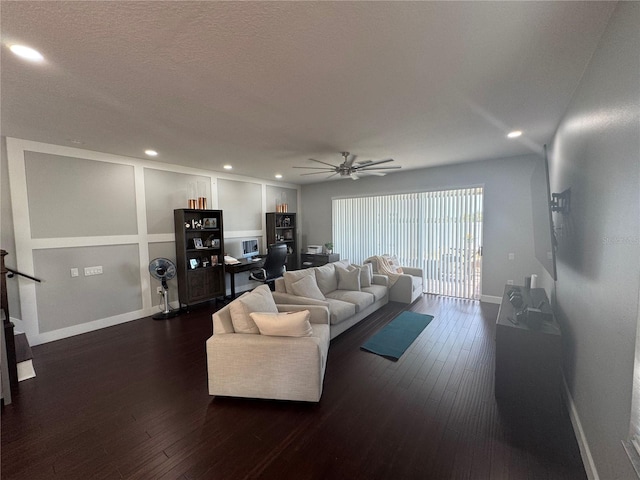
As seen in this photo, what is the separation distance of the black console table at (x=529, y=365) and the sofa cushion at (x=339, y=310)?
1.71 meters

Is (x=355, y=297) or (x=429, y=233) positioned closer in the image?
(x=355, y=297)

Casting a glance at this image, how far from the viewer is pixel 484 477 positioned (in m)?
1.59

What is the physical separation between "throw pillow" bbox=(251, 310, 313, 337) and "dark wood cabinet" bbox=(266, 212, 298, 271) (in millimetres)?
4401

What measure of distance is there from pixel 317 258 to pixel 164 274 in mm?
3524

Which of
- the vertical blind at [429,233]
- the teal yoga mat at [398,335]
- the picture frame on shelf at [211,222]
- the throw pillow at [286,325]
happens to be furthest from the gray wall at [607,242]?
the picture frame on shelf at [211,222]

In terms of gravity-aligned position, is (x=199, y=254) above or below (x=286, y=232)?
below

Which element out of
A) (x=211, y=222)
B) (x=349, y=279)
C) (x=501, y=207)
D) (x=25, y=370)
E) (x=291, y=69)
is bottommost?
(x=25, y=370)

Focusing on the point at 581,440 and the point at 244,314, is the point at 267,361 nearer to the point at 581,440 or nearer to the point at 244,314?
the point at 244,314

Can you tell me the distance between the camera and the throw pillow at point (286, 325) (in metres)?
2.25

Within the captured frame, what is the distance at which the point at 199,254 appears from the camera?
203 inches

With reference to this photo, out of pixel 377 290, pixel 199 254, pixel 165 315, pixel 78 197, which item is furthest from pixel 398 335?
pixel 78 197

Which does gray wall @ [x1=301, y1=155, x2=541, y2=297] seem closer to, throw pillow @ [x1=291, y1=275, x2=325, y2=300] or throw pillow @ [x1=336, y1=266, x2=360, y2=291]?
throw pillow @ [x1=336, y1=266, x2=360, y2=291]

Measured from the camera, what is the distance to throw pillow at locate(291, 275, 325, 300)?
3562 mm

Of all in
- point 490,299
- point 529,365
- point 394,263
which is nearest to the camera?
point 529,365
